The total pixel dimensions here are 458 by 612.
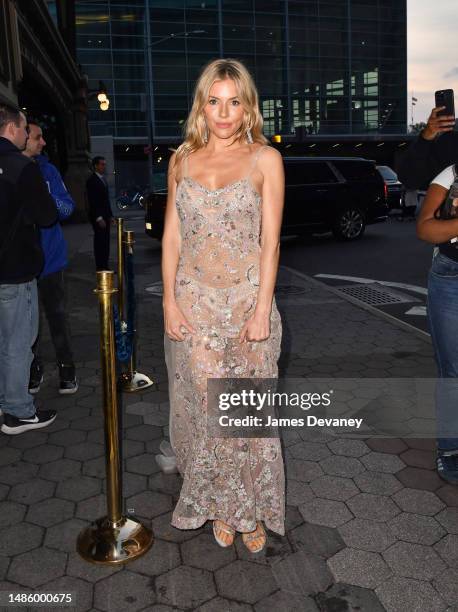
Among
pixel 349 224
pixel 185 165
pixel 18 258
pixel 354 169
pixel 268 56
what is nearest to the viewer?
pixel 185 165

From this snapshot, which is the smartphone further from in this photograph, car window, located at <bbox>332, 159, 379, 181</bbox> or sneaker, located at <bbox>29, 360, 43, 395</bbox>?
car window, located at <bbox>332, 159, 379, 181</bbox>

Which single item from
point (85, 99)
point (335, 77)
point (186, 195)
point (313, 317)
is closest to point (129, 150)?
point (335, 77)

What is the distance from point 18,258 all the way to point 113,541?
1872 mm

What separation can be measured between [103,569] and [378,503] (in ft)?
4.60

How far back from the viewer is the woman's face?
2291 millimetres

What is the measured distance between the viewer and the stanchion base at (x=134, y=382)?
15.0ft

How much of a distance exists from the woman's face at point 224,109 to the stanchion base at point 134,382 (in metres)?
2.69

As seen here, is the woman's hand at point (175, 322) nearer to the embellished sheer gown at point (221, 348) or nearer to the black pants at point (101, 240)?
the embellished sheer gown at point (221, 348)

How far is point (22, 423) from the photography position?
384 centimetres

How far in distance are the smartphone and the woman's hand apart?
1.63 meters

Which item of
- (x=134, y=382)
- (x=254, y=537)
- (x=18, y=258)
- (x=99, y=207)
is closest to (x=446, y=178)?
(x=254, y=537)

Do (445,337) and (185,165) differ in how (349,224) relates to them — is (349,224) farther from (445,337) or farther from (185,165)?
(185,165)

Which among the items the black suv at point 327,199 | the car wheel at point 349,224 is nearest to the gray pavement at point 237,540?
the black suv at point 327,199

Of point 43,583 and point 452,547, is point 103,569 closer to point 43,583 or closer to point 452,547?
point 43,583
